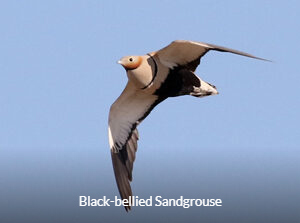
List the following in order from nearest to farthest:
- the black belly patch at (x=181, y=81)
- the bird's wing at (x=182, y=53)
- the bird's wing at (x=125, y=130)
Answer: the bird's wing at (x=182, y=53)
the black belly patch at (x=181, y=81)
the bird's wing at (x=125, y=130)

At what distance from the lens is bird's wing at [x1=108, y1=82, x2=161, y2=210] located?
19.1 meters

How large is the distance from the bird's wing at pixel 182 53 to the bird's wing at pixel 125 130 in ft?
4.97

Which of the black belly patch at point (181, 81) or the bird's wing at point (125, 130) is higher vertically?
the black belly patch at point (181, 81)

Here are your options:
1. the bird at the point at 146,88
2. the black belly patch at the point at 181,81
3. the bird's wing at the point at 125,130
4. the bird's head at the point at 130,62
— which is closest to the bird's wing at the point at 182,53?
the bird at the point at 146,88

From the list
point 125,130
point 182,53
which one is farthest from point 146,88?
point 125,130

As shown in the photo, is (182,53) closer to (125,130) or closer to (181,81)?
(181,81)

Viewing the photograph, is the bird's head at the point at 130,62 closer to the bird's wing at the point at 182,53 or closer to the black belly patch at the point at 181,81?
the bird's wing at the point at 182,53

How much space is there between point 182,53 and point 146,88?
1.28m

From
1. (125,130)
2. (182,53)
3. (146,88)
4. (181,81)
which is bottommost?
(125,130)

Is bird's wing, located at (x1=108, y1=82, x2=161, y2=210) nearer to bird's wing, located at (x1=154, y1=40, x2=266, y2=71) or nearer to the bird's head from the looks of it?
bird's wing, located at (x1=154, y1=40, x2=266, y2=71)

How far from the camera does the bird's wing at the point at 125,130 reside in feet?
62.6

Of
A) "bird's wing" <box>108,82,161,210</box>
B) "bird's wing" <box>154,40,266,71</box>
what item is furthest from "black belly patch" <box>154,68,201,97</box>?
"bird's wing" <box>108,82,161,210</box>

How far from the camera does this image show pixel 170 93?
18.1 m

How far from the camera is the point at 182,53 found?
17547 millimetres
